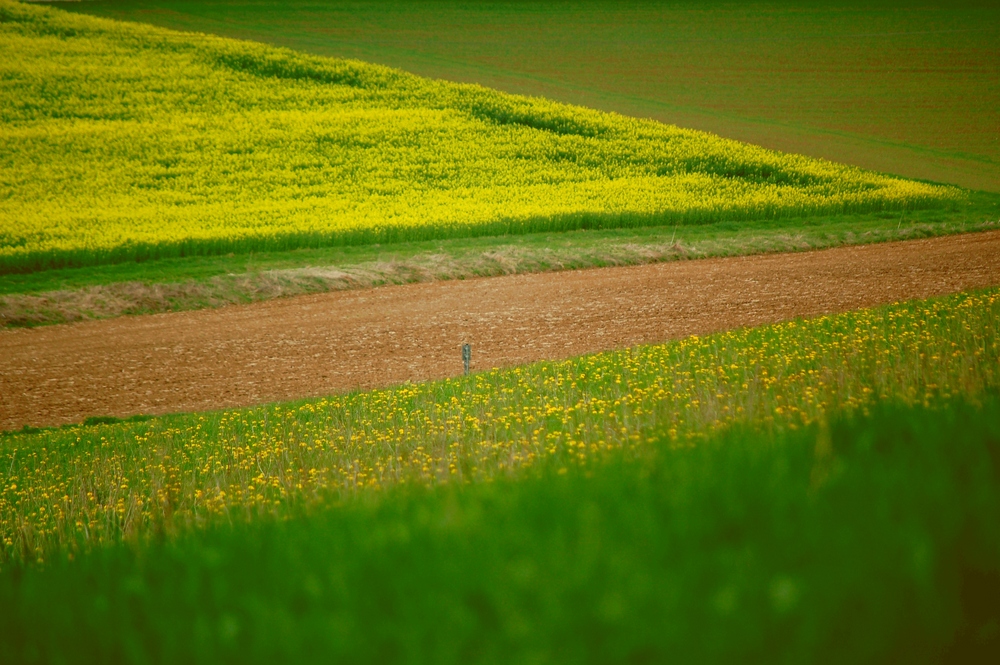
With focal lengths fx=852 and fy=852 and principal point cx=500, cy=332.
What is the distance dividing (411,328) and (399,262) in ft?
14.8

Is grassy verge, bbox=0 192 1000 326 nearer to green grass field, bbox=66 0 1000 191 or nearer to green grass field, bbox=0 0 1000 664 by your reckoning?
green grass field, bbox=0 0 1000 664

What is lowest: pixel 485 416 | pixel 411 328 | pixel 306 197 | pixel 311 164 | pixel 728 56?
pixel 411 328

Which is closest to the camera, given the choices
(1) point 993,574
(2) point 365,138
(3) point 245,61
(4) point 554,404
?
(1) point 993,574

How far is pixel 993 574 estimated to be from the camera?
2.66 meters

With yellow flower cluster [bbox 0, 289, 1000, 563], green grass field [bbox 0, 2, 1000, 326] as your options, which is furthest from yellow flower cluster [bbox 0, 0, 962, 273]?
yellow flower cluster [bbox 0, 289, 1000, 563]

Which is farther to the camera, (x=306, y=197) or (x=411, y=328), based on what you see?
(x=306, y=197)

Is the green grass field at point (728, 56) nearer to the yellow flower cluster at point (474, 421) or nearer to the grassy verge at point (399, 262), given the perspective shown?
the grassy verge at point (399, 262)

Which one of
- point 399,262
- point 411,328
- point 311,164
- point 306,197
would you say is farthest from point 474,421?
point 311,164

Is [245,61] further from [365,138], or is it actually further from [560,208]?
[560,208]

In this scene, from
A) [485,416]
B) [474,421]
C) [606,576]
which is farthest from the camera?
[485,416]

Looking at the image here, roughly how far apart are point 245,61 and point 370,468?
119 ft

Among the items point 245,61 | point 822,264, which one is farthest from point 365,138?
point 822,264

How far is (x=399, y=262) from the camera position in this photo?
71.0ft

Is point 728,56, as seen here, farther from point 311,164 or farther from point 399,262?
point 399,262
